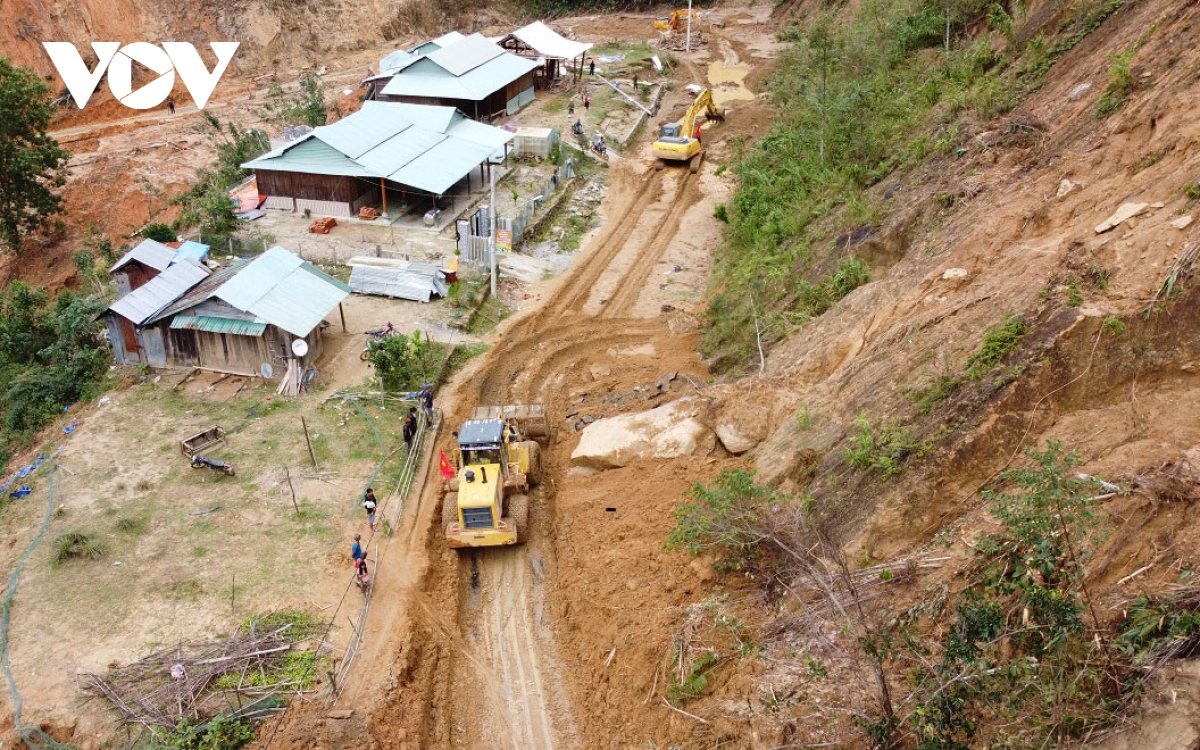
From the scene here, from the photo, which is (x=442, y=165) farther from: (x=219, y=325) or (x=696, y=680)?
(x=696, y=680)

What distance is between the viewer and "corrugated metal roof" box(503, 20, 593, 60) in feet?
165

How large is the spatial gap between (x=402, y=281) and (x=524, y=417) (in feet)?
33.2

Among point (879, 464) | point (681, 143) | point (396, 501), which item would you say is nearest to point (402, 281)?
point (396, 501)

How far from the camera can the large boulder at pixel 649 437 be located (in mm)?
19016

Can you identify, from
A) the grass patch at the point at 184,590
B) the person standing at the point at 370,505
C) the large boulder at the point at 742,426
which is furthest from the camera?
the person standing at the point at 370,505

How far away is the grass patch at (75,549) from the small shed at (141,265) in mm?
11014

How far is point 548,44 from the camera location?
51406mm

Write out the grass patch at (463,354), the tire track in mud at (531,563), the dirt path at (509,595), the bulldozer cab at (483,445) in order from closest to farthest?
the dirt path at (509,595)
the tire track in mud at (531,563)
the bulldozer cab at (483,445)
the grass patch at (463,354)

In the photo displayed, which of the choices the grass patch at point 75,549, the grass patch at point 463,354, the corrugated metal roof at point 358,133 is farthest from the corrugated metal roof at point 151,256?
the grass patch at point 75,549

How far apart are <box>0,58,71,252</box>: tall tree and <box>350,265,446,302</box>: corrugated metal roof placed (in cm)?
1897

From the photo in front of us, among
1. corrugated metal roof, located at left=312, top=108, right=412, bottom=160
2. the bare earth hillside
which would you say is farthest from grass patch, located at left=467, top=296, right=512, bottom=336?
corrugated metal roof, located at left=312, top=108, right=412, bottom=160

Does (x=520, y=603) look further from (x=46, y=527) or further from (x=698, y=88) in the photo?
(x=698, y=88)

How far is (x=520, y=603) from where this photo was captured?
17547 mm

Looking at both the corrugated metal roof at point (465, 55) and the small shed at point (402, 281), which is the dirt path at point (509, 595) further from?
the corrugated metal roof at point (465, 55)
